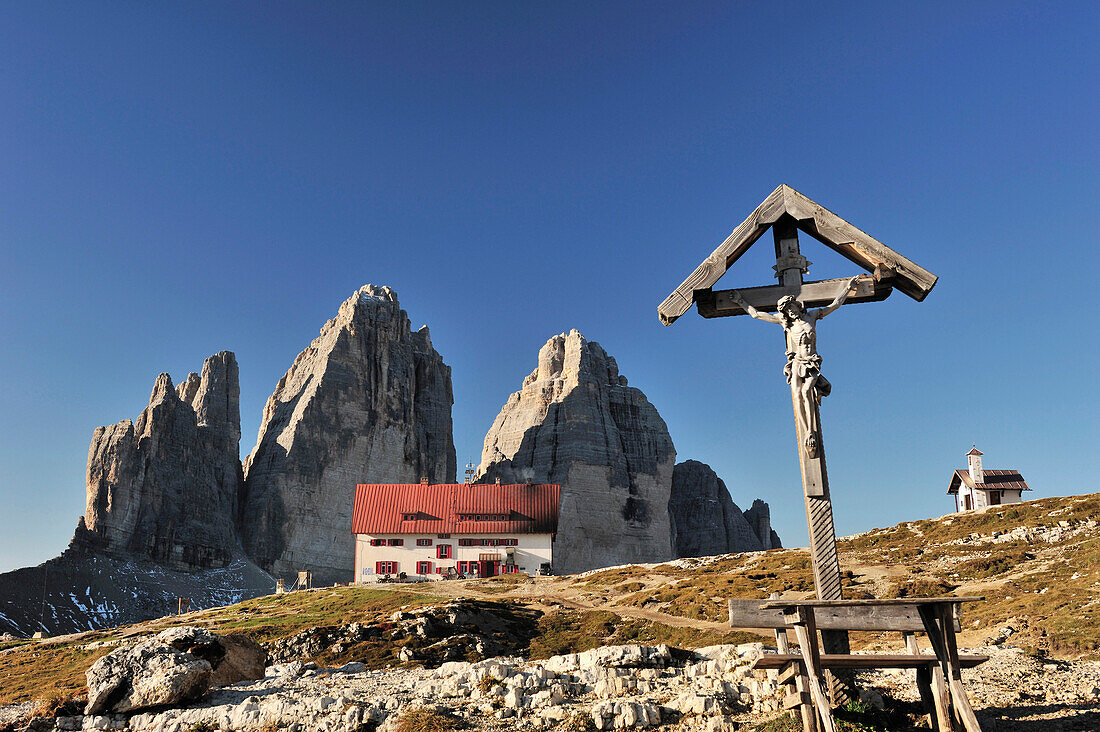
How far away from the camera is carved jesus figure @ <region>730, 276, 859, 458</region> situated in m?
9.38

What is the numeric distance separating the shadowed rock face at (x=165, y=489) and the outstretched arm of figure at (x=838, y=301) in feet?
449

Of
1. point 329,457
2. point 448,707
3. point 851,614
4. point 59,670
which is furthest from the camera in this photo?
point 329,457

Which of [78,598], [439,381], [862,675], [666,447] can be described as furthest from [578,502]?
[862,675]

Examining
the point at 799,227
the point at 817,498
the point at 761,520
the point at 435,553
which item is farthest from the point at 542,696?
A: the point at 761,520

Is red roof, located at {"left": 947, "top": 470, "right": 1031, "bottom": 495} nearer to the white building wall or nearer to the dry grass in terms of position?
the white building wall

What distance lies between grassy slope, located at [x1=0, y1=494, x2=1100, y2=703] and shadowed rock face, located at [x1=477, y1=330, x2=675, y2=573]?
87.5m

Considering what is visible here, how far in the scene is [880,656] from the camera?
26.9 feet

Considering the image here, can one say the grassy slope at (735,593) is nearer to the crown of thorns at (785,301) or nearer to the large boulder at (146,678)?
the crown of thorns at (785,301)

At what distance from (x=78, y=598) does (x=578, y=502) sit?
85.4 m

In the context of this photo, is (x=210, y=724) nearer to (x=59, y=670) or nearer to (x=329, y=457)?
(x=59, y=670)

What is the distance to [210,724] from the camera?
11.7m

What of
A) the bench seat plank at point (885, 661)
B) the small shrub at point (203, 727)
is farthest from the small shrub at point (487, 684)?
the bench seat plank at point (885, 661)

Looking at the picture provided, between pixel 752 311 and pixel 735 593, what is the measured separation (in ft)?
103

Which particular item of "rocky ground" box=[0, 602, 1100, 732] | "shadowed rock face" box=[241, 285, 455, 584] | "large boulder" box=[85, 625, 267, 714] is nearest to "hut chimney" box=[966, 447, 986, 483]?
"rocky ground" box=[0, 602, 1100, 732]
